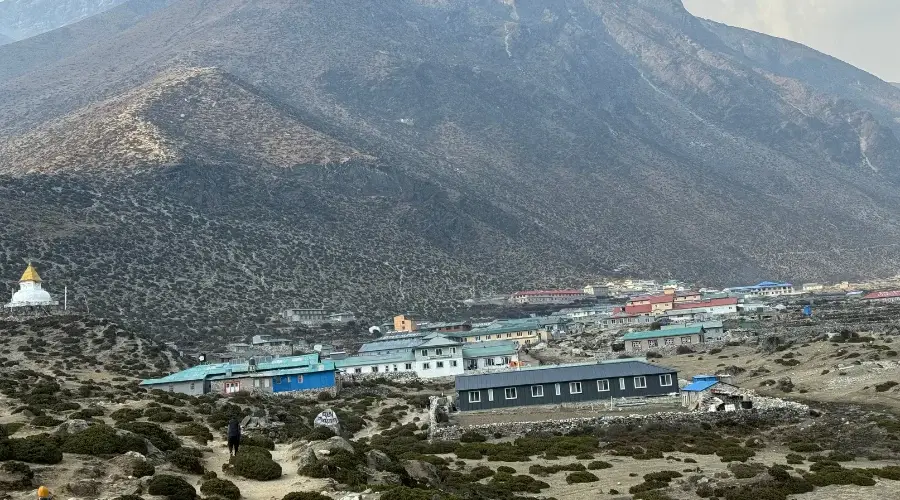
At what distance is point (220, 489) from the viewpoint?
22.8 metres

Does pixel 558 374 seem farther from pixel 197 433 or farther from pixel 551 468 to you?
pixel 197 433

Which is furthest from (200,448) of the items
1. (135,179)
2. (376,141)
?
(376,141)

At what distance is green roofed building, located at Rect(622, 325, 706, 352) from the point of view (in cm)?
9012

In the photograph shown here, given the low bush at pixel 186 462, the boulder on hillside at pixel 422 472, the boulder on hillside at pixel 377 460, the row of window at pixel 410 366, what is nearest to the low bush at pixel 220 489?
the low bush at pixel 186 462

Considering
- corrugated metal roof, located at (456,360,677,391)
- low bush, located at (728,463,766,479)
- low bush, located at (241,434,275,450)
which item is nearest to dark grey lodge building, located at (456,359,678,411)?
corrugated metal roof, located at (456,360,677,391)

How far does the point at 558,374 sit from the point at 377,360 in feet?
88.0

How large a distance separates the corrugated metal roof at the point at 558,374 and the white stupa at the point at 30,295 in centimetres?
3396

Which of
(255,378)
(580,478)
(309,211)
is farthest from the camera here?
(309,211)

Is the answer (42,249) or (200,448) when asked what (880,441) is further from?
(42,249)

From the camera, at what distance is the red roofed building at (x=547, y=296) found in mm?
130500

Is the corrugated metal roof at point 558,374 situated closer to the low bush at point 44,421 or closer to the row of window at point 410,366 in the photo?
the row of window at point 410,366

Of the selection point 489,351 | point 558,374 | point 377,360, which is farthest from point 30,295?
point 558,374

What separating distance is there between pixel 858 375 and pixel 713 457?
73.1 ft

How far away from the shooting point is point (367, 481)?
24875 mm
